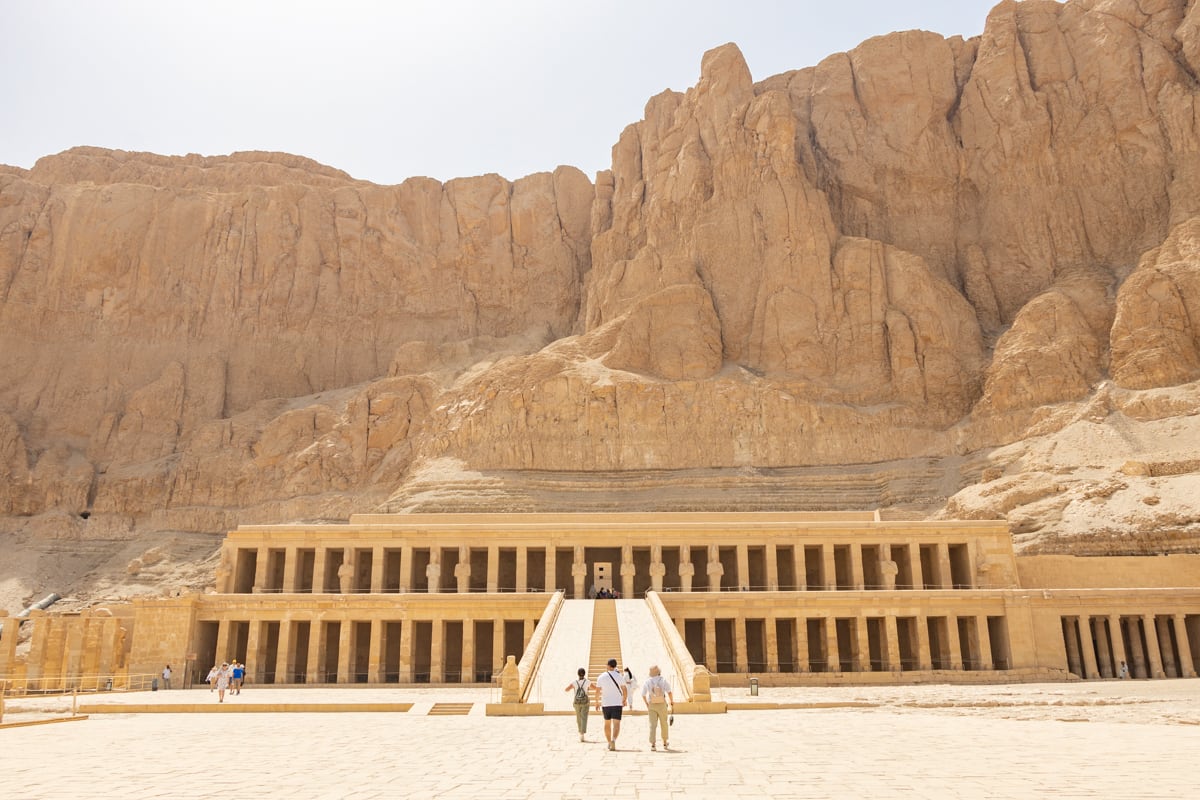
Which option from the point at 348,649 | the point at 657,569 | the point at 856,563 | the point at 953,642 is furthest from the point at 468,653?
the point at 953,642

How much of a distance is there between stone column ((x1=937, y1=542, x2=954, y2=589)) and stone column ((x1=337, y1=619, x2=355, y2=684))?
2569cm

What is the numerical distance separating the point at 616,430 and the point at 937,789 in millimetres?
55804

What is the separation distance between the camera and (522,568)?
45656 millimetres

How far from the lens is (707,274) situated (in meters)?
74.8

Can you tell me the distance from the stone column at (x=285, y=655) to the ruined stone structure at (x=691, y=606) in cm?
8

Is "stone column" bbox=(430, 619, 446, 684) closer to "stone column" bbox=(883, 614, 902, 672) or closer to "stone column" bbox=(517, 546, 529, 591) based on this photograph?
"stone column" bbox=(517, 546, 529, 591)

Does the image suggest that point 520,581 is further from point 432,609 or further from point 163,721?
point 163,721

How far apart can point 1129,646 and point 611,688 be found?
31.9m

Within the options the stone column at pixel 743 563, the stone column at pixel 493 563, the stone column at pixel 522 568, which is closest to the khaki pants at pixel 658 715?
the stone column at pixel 743 563

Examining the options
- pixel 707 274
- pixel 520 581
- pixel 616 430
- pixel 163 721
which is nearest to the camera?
pixel 163 721

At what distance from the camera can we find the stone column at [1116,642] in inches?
1473

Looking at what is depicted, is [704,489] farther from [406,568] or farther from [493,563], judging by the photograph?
[406,568]

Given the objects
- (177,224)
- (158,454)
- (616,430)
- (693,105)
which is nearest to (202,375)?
(158,454)

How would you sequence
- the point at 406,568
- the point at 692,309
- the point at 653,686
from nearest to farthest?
1. the point at 653,686
2. the point at 406,568
3. the point at 692,309
